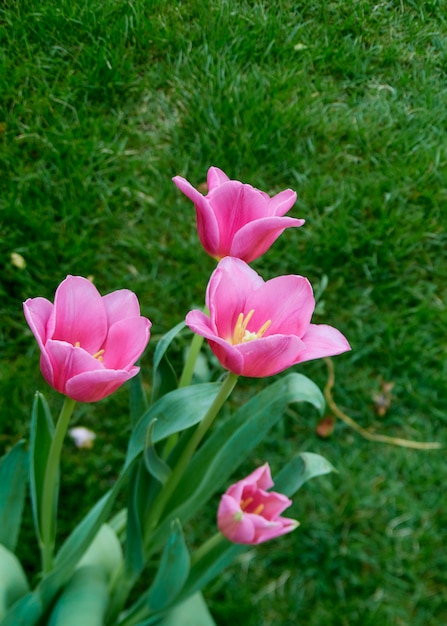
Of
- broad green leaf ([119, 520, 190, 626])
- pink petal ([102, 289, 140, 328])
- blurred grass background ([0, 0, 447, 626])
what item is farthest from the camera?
blurred grass background ([0, 0, 447, 626])

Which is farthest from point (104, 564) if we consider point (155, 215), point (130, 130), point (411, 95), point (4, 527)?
point (411, 95)

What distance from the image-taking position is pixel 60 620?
110cm

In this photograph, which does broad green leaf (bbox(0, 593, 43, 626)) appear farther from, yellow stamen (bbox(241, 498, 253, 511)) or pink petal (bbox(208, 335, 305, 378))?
pink petal (bbox(208, 335, 305, 378))

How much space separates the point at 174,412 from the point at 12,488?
1.37 feet

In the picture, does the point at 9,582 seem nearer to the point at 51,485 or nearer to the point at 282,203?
the point at 51,485

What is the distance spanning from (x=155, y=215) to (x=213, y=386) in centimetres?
116

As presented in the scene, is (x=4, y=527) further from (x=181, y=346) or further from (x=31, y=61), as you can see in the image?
(x=31, y=61)

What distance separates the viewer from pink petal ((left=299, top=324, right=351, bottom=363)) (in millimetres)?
758

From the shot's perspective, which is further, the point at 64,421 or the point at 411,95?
the point at 411,95

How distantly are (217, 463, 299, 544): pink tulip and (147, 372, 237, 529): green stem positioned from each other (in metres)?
0.10

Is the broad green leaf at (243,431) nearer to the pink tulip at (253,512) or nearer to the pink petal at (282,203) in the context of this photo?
the pink tulip at (253,512)

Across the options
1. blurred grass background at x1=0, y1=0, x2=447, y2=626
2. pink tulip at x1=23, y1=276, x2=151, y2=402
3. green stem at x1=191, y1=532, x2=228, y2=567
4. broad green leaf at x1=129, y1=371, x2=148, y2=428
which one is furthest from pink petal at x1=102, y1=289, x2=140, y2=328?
blurred grass background at x1=0, y1=0, x2=447, y2=626

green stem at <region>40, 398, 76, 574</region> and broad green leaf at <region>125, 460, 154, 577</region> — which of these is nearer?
green stem at <region>40, 398, 76, 574</region>

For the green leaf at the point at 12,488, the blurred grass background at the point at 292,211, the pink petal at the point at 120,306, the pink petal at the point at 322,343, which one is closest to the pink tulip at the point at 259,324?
the pink petal at the point at 322,343
